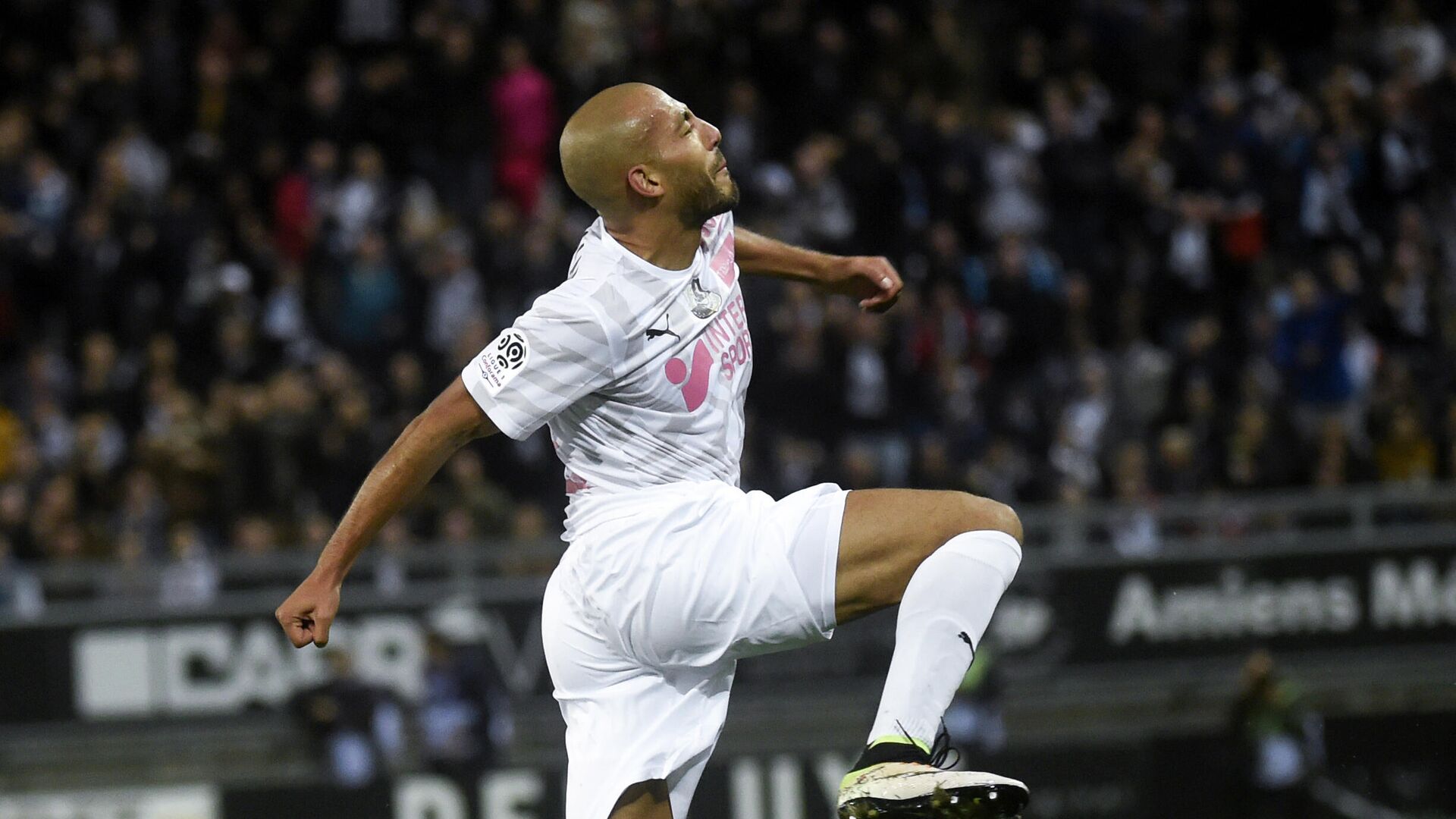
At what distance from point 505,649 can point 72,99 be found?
5.61 meters

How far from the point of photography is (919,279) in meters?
14.1

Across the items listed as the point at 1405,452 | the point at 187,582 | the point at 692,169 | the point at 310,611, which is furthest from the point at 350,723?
the point at 1405,452

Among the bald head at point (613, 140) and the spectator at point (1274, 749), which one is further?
the spectator at point (1274, 749)

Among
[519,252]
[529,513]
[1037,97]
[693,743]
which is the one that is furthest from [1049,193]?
[693,743]

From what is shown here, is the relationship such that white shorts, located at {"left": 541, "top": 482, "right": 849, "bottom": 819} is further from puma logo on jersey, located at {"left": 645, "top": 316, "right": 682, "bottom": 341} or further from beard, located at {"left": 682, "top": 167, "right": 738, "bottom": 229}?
beard, located at {"left": 682, "top": 167, "right": 738, "bottom": 229}

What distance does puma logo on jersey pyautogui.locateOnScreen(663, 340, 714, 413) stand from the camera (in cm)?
474

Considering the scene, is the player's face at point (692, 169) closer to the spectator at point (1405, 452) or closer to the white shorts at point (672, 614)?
the white shorts at point (672, 614)

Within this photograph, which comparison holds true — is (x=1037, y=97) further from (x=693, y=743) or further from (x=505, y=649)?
(x=693, y=743)

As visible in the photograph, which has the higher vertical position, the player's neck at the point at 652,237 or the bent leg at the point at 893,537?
the player's neck at the point at 652,237

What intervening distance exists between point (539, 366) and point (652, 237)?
47cm

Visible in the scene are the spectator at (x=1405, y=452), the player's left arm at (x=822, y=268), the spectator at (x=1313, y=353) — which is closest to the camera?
the player's left arm at (x=822, y=268)

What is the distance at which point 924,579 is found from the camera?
14.9 ft

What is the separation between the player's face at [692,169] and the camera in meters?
4.71

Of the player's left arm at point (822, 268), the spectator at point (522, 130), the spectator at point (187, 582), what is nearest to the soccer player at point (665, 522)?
the player's left arm at point (822, 268)
